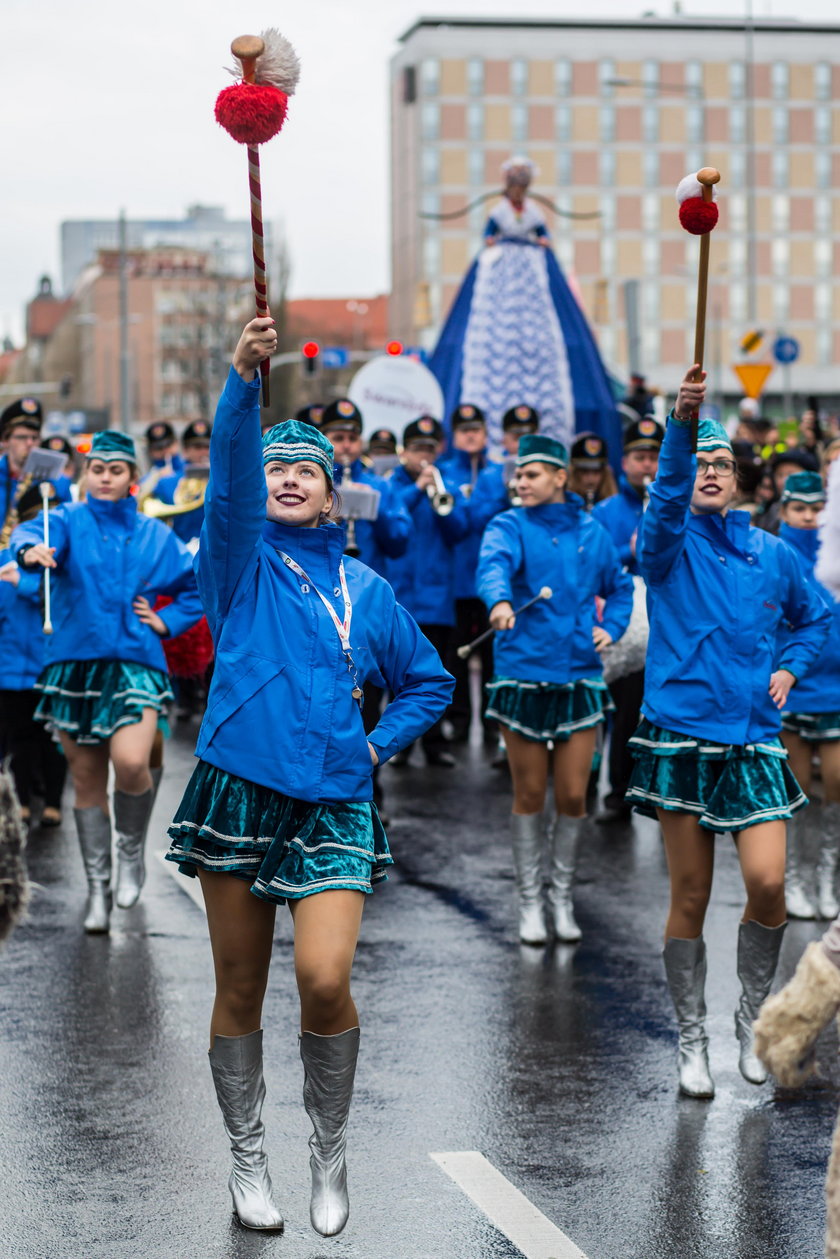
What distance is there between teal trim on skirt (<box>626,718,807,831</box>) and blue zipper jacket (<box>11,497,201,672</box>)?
2530 mm

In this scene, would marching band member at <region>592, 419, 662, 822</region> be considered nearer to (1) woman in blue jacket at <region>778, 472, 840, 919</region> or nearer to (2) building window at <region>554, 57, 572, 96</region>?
(1) woman in blue jacket at <region>778, 472, 840, 919</region>

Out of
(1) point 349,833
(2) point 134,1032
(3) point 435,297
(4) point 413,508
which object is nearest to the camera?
(1) point 349,833

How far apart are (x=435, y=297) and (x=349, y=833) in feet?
293

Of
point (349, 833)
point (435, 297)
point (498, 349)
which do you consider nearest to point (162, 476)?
point (498, 349)

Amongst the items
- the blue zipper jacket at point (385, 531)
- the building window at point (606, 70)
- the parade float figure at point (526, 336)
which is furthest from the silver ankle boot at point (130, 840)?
the building window at point (606, 70)

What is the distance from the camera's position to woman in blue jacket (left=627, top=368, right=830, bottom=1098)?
18.2ft

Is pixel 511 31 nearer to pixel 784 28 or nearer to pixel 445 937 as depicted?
pixel 784 28

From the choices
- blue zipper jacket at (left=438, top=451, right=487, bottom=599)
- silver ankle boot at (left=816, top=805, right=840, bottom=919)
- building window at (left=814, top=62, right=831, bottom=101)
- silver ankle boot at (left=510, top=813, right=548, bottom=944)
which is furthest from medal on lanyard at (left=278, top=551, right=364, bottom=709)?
building window at (left=814, top=62, right=831, bottom=101)

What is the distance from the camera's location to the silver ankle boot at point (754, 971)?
5.64m

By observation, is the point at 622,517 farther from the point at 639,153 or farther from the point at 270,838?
the point at 639,153

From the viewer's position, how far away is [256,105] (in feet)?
13.2

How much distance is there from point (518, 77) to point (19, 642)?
293ft

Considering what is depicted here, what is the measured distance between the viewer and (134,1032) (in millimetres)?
6160

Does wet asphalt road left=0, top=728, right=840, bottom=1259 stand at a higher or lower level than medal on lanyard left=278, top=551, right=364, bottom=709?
lower
